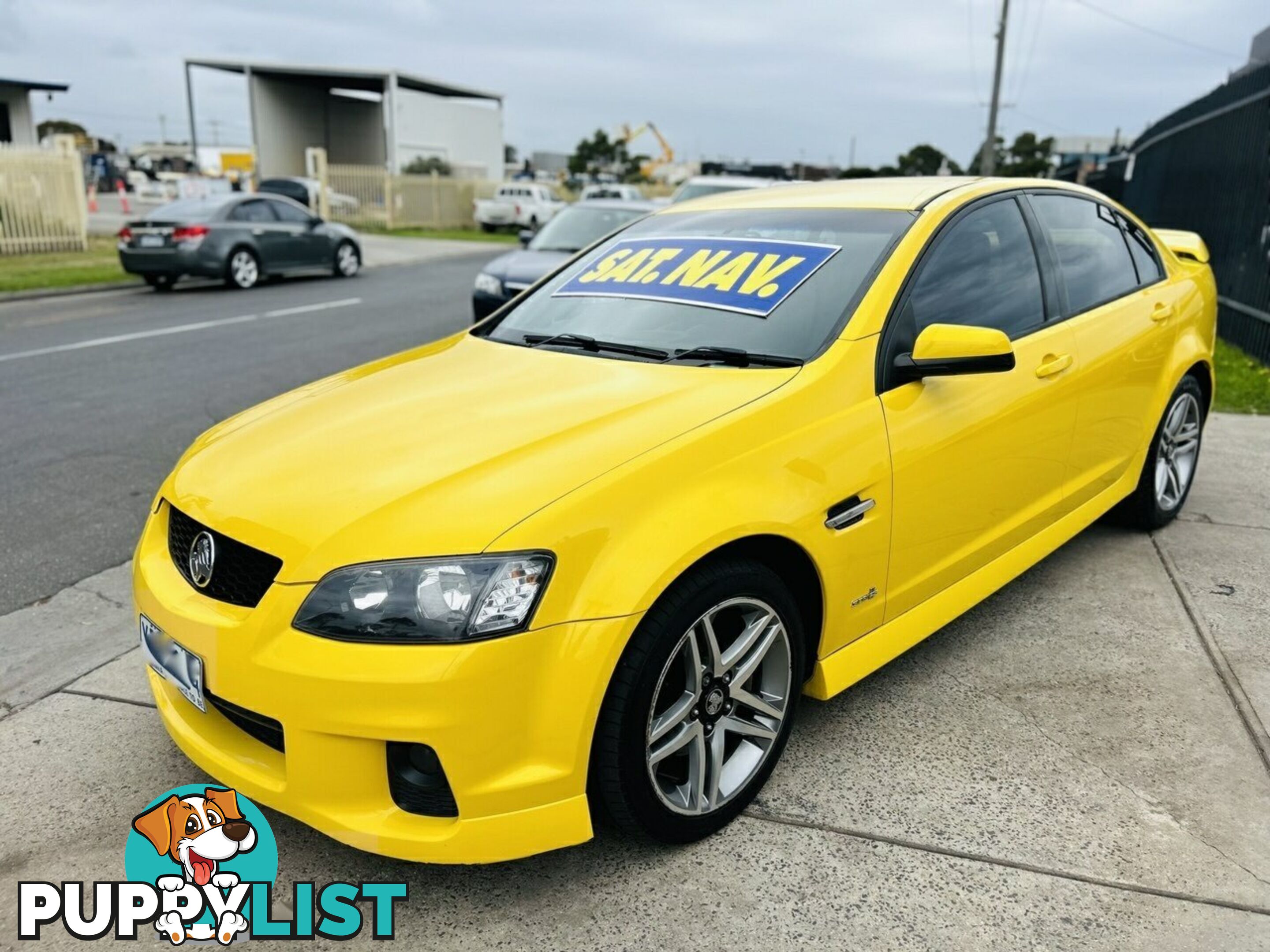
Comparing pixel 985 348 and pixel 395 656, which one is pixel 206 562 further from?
pixel 985 348

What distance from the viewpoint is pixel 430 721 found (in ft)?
6.86

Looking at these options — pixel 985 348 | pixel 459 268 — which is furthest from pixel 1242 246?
pixel 459 268

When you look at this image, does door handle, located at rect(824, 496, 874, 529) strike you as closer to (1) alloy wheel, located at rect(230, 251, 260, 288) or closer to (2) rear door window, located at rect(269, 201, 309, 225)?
(1) alloy wheel, located at rect(230, 251, 260, 288)

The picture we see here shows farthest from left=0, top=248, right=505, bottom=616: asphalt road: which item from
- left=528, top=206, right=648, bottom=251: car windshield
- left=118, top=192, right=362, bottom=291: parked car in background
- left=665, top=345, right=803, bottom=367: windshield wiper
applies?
left=665, top=345, right=803, bottom=367: windshield wiper

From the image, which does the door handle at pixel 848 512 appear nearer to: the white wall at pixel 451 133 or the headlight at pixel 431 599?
the headlight at pixel 431 599

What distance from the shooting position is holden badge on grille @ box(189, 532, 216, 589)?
96.7 inches

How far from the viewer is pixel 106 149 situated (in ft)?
267

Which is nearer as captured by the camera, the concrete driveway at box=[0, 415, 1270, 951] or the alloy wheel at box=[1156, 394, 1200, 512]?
the concrete driveway at box=[0, 415, 1270, 951]

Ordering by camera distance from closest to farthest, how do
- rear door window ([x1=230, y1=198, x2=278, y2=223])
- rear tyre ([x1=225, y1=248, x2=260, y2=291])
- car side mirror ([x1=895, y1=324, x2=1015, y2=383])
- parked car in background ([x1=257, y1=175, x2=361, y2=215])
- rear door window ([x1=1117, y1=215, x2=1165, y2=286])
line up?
car side mirror ([x1=895, y1=324, x2=1015, y2=383]) → rear door window ([x1=1117, y1=215, x2=1165, y2=286]) → rear tyre ([x1=225, y1=248, x2=260, y2=291]) → rear door window ([x1=230, y1=198, x2=278, y2=223]) → parked car in background ([x1=257, y1=175, x2=361, y2=215])

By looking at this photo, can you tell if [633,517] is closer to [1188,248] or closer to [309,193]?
[1188,248]

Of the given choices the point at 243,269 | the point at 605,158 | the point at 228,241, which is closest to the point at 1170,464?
the point at 228,241

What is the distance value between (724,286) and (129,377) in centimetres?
683

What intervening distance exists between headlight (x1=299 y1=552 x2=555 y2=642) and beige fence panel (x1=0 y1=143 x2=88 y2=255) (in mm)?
18665

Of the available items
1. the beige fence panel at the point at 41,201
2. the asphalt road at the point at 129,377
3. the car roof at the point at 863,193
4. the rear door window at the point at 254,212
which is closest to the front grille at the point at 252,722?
the asphalt road at the point at 129,377
